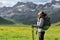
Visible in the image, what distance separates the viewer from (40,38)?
1069 cm

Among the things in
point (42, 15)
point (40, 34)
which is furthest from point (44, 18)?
point (40, 34)

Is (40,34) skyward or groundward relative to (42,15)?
groundward

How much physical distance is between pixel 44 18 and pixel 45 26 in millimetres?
341

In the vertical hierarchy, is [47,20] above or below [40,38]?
above

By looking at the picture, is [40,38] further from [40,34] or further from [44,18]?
[44,18]

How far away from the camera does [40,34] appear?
10.6m

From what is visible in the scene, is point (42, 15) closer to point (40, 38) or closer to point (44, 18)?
point (44, 18)

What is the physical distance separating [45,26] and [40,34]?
532 mm

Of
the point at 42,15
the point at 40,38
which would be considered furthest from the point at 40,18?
the point at 40,38

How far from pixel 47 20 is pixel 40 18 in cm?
41

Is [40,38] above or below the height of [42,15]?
below

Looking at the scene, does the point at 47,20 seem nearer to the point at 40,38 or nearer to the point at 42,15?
the point at 42,15

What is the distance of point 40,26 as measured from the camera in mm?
10320

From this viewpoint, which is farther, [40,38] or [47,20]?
[40,38]
